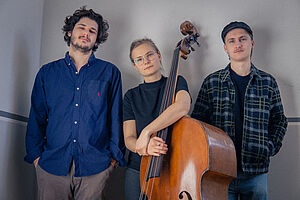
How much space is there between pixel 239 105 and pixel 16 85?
5.32 ft

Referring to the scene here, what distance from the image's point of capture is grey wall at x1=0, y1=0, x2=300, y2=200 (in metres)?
2.46

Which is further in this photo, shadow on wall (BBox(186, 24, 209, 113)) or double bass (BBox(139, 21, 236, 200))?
shadow on wall (BBox(186, 24, 209, 113))

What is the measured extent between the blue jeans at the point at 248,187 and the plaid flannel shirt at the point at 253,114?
6 cm

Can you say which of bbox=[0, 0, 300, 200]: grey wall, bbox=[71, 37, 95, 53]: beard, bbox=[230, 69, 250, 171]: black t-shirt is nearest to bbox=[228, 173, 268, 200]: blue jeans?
bbox=[230, 69, 250, 171]: black t-shirt

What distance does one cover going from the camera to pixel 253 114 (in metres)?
2.24

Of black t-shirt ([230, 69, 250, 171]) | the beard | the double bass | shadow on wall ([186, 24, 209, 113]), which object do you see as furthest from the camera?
shadow on wall ([186, 24, 209, 113])

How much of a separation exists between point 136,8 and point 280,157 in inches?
67.9

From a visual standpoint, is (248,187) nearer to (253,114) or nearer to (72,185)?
(253,114)

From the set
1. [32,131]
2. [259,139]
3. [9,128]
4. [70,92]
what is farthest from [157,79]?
[9,128]

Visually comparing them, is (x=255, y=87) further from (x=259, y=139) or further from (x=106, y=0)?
(x=106, y=0)

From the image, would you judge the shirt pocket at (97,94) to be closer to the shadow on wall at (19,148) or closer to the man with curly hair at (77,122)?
the man with curly hair at (77,122)

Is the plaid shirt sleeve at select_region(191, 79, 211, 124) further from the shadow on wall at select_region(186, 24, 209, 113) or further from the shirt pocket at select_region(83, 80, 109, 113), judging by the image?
the shirt pocket at select_region(83, 80, 109, 113)

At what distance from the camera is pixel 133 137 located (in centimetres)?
218

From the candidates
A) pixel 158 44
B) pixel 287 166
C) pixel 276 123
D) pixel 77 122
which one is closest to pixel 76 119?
pixel 77 122
